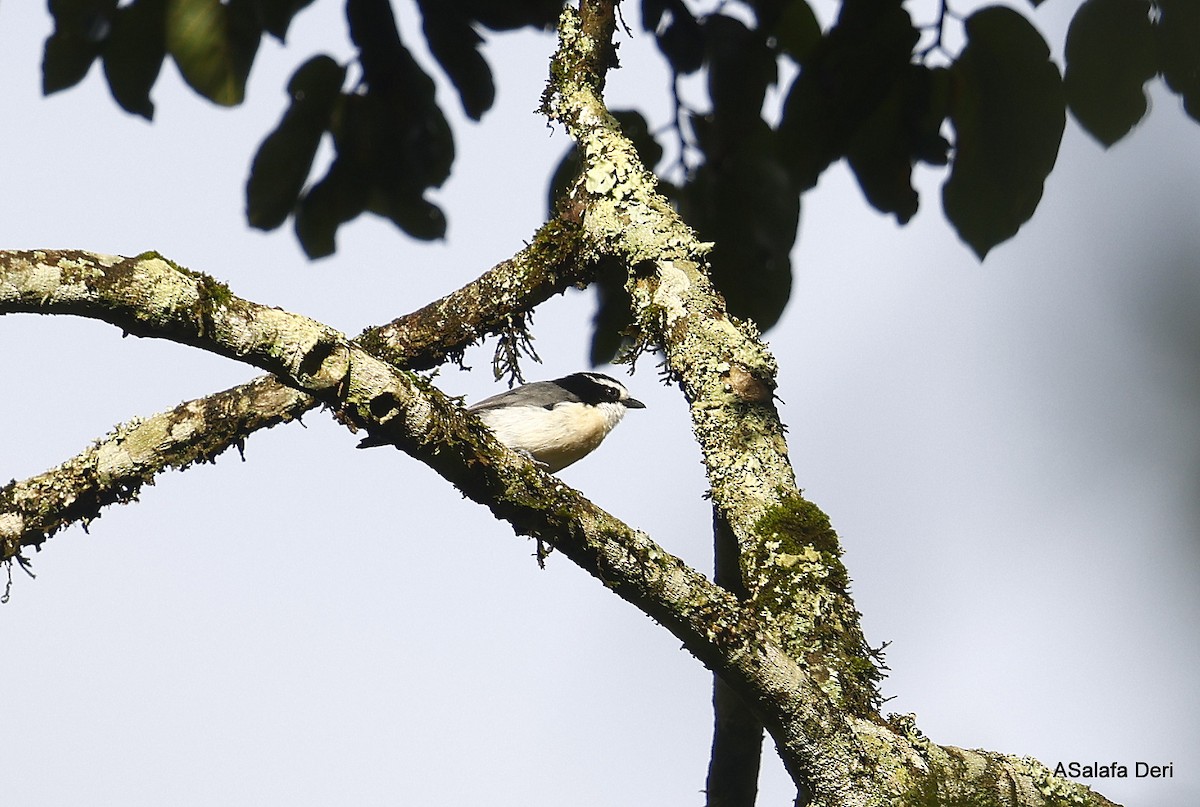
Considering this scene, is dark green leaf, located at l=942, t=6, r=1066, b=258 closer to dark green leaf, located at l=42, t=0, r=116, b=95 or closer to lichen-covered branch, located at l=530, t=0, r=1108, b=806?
lichen-covered branch, located at l=530, t=0, r=1108, b=806

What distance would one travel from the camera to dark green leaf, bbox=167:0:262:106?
2.18 metres

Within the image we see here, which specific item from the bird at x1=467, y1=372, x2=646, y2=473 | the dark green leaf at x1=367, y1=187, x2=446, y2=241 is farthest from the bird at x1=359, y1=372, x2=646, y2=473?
the dark green leaf at x1=367, y1=187, x2=446, y2=241

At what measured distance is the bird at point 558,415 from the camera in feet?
18.2

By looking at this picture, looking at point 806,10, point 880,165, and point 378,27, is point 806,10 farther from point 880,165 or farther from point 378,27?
point 378,27

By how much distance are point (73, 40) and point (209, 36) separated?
1.09 ft

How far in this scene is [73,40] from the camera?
2277 millimetres

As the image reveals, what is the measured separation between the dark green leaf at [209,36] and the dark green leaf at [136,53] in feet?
0.21

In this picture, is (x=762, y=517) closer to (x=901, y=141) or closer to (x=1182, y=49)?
(x=901, y=141)

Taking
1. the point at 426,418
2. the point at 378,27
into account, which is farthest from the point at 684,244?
the point at 426,418

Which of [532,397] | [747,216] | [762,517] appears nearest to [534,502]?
[762,517]

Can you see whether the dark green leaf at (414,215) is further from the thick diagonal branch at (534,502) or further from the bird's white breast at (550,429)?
the bird's white breast at (550,429)

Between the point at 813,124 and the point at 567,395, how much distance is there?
3.46m

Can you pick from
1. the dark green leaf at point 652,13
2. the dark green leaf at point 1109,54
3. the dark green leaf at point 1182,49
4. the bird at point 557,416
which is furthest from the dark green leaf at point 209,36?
the bird at point 557,416

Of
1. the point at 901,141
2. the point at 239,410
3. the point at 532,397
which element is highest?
the point at 532,397
